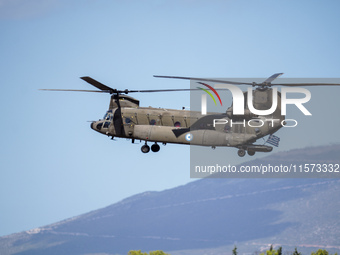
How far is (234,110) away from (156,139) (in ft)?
29.6

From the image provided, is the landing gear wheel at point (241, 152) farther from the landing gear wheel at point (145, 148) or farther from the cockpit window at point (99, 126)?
the cockpit window at point (99, 126)

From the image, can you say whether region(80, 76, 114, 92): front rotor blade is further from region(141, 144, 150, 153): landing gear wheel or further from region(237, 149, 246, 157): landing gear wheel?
region(237, 149, 246, 157): landing gear wheel

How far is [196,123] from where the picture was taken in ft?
257

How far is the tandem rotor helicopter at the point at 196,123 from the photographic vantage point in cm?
7575

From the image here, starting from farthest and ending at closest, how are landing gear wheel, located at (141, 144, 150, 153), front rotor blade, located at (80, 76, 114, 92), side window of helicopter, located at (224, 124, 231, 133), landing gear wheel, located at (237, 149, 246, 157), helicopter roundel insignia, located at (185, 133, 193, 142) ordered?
landing gear wheel, located at (141, 144, 150, 153), front rotor blade, located at (80, 76, 114, 92), helicopter roundel insignia, located at (185, 133, 193, 142), side window of helicopter, located at (224, 124, 231, 133), landing gear wheel, located at (237, 149, 246, 157)

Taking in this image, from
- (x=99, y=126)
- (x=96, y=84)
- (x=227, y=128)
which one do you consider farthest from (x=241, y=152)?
(x=96, y=84)

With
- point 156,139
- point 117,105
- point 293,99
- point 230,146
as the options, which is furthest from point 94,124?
point 293,99

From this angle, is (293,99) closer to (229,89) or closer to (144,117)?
(229,89)

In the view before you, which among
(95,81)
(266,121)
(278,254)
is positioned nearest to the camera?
(266,121)

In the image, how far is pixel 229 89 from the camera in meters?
76.8

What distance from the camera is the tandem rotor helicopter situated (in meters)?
75.8
